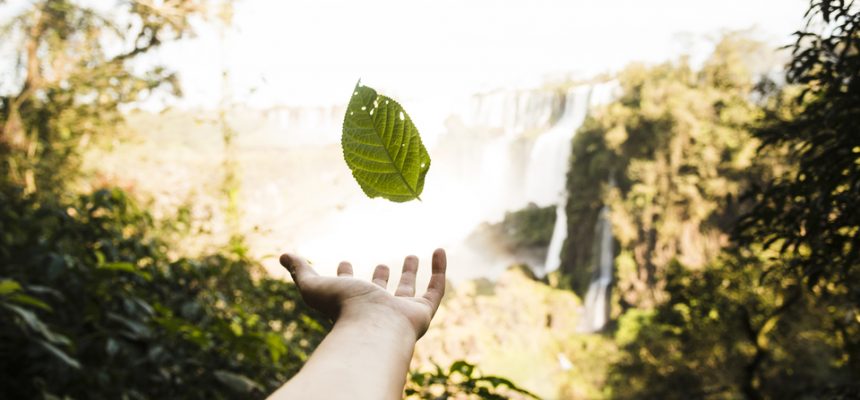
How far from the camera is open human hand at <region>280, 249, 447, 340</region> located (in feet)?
1.65

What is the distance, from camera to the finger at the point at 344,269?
62 centimetres

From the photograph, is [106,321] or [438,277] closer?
[438,277]

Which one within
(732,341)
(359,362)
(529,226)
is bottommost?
(732,341)

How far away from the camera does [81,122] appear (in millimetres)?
4148

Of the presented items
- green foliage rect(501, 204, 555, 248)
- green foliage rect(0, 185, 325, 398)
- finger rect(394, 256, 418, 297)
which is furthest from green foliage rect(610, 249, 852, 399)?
green foliage rect(501, 204, 555, 248)

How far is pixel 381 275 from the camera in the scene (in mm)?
634

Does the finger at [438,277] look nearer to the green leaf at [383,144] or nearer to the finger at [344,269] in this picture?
the finger at [344,269]

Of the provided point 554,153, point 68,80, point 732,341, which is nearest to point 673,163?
point 732,341

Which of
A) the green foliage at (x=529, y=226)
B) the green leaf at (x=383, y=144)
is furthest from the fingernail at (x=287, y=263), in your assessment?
the green foliage at (x=529, y=226)

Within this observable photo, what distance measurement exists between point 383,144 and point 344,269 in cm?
30

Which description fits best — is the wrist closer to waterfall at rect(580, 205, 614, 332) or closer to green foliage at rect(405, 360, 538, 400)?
green foliage at rect(405, 360, 538, 400)

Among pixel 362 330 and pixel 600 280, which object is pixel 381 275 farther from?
pixel 600 280

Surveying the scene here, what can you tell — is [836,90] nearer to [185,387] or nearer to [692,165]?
[185,387]

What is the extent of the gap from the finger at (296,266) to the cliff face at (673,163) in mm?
11950
